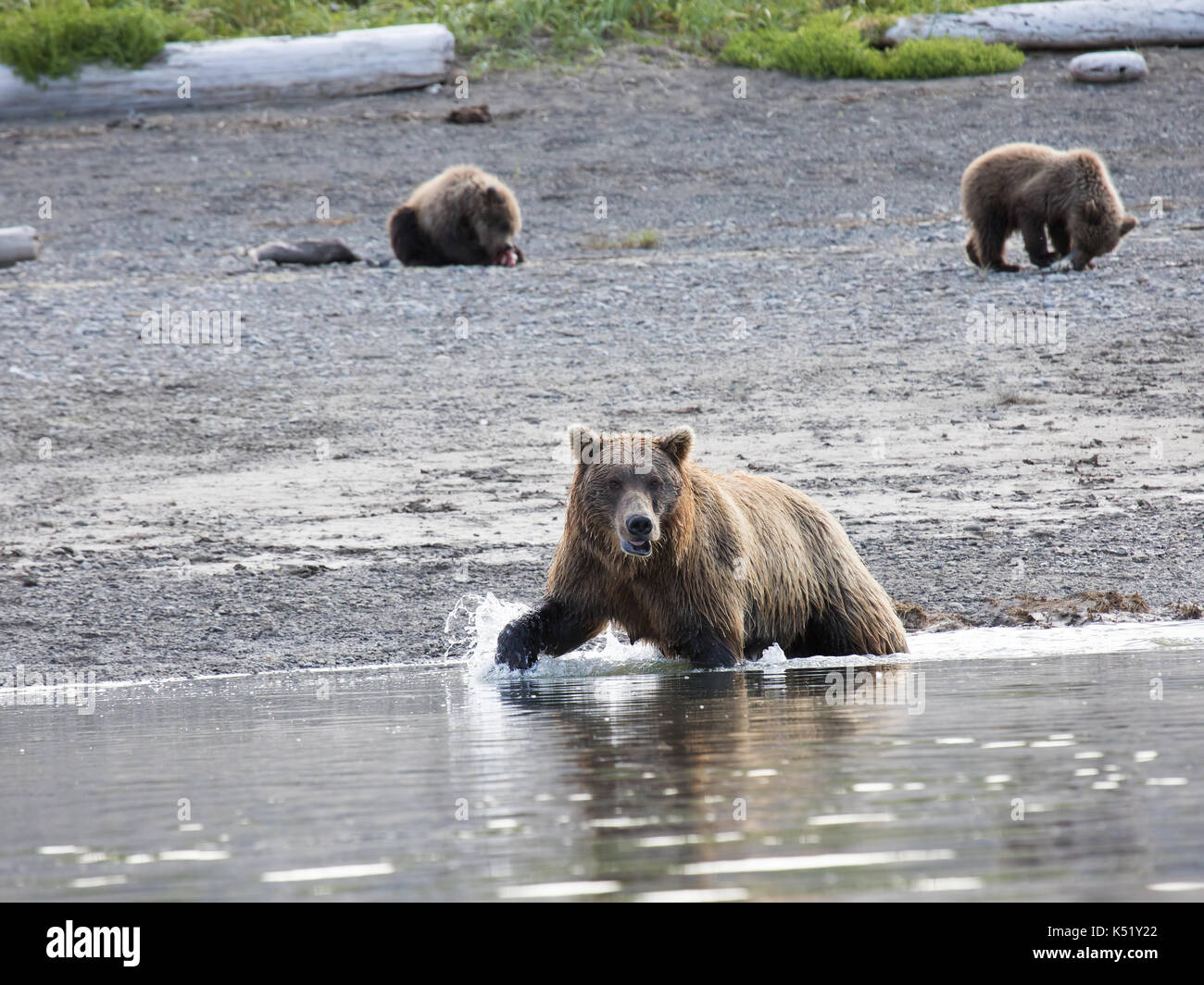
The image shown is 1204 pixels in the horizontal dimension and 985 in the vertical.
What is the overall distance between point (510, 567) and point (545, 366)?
383 cm

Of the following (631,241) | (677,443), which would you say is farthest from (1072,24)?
(677,443)

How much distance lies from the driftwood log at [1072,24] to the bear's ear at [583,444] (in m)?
16.1

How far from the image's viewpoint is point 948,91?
70.7 feet

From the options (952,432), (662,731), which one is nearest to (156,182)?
(952,432)

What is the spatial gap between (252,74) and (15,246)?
6.59m

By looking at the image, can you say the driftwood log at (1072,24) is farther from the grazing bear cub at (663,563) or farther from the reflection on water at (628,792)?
the reflection on water at (628,792)

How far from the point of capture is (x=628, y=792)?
463 cm

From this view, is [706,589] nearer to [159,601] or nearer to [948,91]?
[159,601]

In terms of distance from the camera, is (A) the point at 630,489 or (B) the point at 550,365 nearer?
(A) the point at 630,489

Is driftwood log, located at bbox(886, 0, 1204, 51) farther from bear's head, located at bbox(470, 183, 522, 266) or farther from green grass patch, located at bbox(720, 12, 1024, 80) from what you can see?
bear's head, located at bbox(470, 183, 522, 266)

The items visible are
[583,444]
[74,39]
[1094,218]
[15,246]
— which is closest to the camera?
[583,444]

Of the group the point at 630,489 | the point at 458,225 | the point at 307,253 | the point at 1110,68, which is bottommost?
the point at 630,489

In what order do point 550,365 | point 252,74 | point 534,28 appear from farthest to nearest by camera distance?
point 534,28 < point 252,74 < point 550,365

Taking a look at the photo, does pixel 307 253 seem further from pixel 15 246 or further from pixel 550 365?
pixel 550 365
